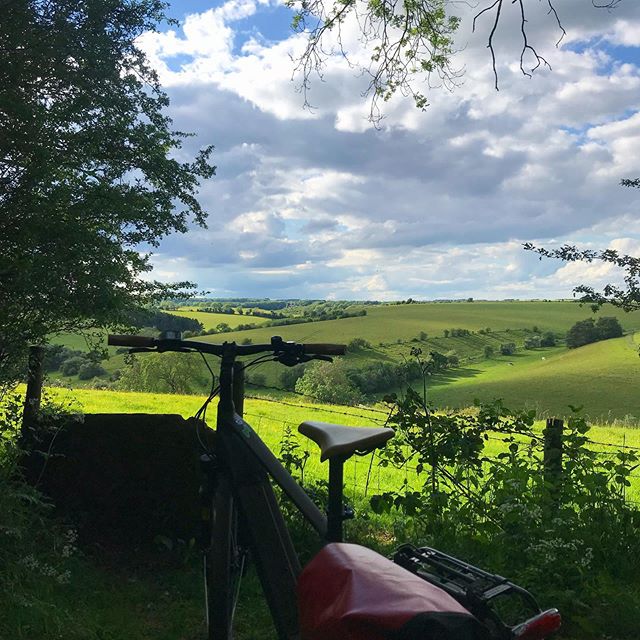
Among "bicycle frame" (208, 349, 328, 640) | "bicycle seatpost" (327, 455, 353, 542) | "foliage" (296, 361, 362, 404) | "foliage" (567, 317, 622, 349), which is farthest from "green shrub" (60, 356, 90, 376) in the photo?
"foliage" (567, 317, 622, 349)

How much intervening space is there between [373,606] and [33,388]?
4703 millimetres

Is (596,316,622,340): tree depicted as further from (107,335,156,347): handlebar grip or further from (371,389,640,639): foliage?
(107,335,156,347): handlebar grip

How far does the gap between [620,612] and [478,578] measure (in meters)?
2.30

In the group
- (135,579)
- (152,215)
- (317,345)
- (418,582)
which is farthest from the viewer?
(152,215)

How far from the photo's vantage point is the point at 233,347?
277 cm

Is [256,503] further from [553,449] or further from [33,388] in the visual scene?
[33,388]

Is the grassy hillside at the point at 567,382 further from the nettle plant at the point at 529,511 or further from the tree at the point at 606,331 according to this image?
the nettle plant at the point at 529,511

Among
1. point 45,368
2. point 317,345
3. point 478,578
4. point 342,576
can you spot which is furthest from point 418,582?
point 45,368

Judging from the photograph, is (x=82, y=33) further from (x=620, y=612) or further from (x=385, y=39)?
(x=620, y=612)

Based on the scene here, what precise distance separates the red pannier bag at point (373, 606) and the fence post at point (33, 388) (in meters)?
4.29

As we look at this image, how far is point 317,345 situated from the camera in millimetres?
2764

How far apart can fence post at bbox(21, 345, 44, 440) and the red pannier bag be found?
429 cm

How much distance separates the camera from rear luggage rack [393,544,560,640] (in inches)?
68.8

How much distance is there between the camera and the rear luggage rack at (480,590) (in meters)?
1.75
